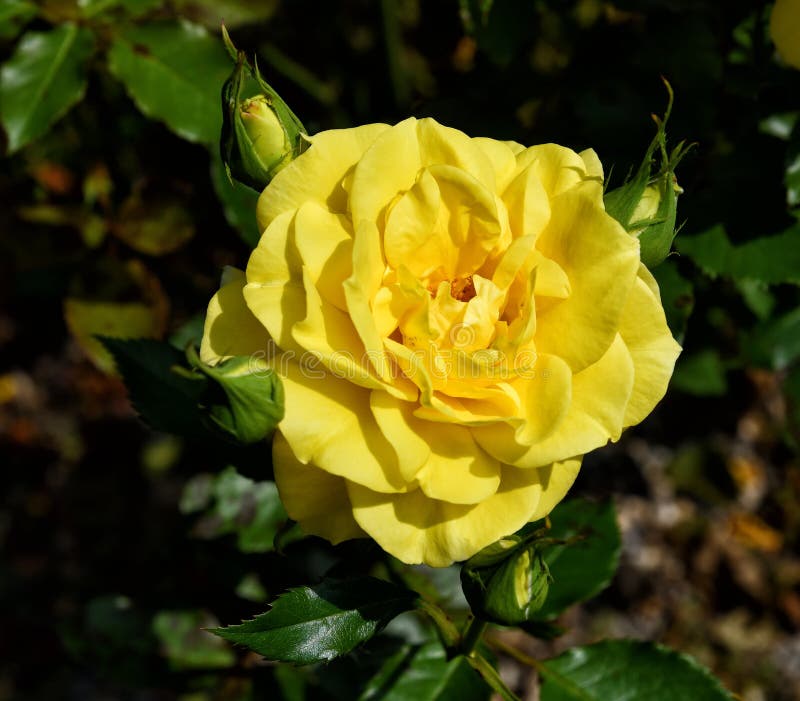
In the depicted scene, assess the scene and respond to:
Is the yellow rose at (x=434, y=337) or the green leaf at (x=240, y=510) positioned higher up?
the yellow rose at (x=434, y=337)

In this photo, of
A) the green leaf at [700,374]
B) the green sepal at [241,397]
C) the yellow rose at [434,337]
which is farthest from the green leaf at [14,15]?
the green leaf at [700,374]

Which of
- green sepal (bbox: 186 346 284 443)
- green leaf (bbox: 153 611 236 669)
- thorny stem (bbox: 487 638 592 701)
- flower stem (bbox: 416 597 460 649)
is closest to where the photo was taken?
green sepal (bbox: 186 346 284 443)

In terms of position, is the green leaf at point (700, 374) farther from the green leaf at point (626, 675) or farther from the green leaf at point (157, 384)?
the green leaf at point (157, 384)

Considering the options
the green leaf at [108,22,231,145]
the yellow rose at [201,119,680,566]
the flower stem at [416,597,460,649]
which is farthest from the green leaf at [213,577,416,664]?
the green leaf at [108,22,231,145]

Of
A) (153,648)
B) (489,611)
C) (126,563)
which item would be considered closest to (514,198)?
(489,611)

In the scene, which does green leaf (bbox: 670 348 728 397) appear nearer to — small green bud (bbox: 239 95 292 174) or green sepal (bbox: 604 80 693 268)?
green sepal (bbox: 604 80 693 268)

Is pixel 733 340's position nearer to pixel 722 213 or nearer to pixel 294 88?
pixel 722 213
